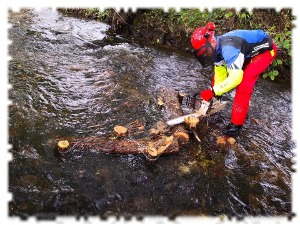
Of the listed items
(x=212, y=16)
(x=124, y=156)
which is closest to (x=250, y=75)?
(x=124, y=156)

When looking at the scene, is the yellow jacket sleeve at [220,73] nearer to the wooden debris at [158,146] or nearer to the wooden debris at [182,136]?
the wooden debris at [182,136]

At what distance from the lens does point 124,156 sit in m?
3.32

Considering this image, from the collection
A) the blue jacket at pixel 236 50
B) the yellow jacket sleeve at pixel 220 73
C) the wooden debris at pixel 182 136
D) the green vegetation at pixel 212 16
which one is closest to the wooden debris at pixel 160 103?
the wooden debris at pixel 182 136

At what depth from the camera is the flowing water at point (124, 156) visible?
2604mm

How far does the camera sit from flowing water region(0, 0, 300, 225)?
8.54 ft

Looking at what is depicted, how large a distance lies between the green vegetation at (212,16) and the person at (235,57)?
5.38ft

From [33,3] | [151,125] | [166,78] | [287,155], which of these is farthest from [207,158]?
[33,3]

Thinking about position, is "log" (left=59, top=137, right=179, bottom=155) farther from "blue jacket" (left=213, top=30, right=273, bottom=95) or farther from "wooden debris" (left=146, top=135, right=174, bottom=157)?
"blue jacket" (left=213, top=30, right=273, bottom=95)

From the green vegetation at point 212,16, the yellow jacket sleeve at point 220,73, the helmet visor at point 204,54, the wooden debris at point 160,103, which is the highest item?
the green vegetation at point 212,16

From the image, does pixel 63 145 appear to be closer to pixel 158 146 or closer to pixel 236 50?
pixel 158 146

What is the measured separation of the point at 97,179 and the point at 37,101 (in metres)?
2.37

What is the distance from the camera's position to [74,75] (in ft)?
18.1

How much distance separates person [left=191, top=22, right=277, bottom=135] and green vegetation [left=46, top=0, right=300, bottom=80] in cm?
164

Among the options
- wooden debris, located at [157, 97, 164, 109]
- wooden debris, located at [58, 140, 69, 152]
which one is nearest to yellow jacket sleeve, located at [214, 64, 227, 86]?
wooden debris, located at [157, 97, 164, 109]
